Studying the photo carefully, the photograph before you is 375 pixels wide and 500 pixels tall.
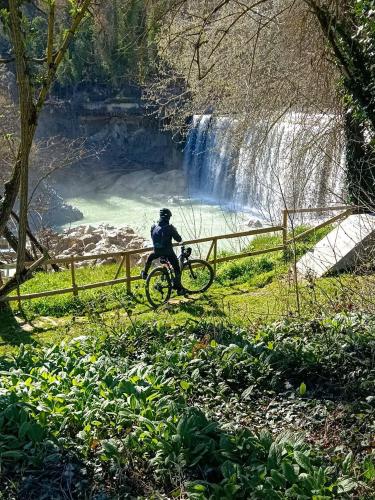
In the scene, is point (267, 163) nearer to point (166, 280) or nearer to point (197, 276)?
point (197, 276)

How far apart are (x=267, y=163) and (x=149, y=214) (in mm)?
14453

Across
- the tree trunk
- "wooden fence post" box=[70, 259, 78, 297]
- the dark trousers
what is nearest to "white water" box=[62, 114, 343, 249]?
the tree trunk

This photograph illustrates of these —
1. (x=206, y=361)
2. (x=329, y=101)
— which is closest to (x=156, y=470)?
Result: (x=206, y=361)

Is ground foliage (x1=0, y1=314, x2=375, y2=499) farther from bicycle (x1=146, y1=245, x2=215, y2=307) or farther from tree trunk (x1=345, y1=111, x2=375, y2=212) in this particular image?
tree trunk (x1=345, y1=111, x2=375, y2=212)

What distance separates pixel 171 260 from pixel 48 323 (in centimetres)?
232

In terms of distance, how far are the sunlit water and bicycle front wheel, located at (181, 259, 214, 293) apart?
878 centimetres

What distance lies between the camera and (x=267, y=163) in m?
14.3

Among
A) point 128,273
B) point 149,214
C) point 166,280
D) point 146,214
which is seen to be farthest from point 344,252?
point 146,214

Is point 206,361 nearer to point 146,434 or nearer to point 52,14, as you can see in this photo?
point 146,434

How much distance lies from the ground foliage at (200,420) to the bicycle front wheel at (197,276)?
5.03 m

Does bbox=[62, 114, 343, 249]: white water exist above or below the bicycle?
above

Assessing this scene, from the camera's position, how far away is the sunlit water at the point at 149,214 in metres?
22.3

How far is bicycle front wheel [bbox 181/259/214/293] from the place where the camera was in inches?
416

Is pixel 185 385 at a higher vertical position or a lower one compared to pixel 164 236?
lower
